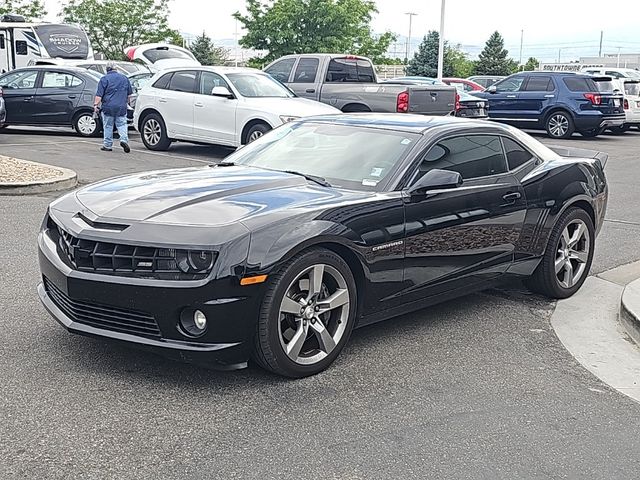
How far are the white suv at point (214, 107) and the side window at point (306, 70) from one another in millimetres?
2328

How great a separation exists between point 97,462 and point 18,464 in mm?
329

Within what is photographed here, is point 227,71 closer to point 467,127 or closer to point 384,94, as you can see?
point 384,94

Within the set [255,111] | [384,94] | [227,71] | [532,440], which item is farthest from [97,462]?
[384,94]

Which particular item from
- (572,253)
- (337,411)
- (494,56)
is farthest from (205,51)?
(337,411)

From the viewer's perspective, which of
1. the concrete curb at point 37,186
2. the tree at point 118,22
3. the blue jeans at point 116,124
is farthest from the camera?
the tree at point 118,22

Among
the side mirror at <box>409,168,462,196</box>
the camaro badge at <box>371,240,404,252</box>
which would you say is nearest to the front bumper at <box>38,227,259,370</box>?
the camaro badge at <box>371,240,404,252</box>

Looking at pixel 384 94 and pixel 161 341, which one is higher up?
pixel 384 94

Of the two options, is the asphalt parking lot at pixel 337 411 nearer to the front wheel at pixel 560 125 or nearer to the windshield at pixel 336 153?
the windshield at pixel 336 153

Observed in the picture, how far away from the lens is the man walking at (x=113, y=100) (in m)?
15.1

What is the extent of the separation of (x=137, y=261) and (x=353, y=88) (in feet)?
43.9

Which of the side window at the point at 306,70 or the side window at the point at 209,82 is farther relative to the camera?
the side window at the point at 306,70

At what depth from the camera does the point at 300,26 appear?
40969 millimetres

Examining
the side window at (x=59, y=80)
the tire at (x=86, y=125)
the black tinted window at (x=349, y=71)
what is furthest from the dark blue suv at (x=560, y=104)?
the side window at (x=59, y=80)

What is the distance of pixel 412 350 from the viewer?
212 inches
